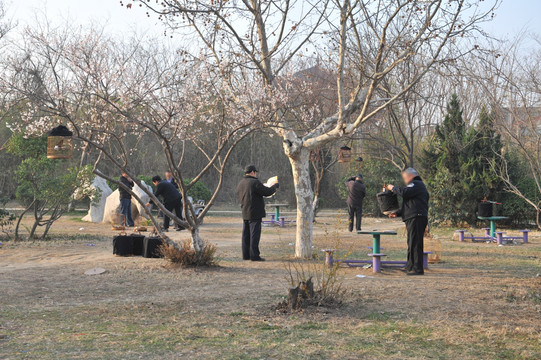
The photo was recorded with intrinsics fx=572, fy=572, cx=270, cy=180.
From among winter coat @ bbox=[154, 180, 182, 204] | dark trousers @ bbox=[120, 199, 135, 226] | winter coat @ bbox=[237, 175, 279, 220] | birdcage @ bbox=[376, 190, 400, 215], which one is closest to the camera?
birdcage @ bbox=[376, 190, 400, 215]

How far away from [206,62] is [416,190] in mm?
4774

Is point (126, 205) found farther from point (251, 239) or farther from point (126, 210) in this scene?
Answer: point (251, 239)

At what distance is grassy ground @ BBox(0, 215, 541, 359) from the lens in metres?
5.01

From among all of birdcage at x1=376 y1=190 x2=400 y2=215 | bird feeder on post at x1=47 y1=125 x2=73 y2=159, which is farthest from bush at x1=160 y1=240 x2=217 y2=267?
birdcage at x1=376 y1=190 x2=400 y2=215

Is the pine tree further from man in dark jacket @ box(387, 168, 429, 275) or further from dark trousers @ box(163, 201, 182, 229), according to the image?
man in dark jacket @ box(387, 168, 429, 275)

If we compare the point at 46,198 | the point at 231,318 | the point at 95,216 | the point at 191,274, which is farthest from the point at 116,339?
the point at 95,216

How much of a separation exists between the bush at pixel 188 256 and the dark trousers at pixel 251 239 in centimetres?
117

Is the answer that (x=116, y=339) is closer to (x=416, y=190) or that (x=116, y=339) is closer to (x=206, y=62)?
(x=416, y=190)

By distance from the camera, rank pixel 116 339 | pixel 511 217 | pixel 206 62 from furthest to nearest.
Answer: pixel 511 217 < pixel 206 62 < pixel 116 339

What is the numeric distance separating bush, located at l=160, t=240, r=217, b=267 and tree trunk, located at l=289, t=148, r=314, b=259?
75.2 inches

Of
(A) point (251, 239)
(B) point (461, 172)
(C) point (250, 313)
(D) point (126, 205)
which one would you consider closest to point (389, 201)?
(A) point (251, 239)

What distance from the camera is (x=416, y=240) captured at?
30.2 ft

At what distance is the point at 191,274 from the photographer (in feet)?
29.9

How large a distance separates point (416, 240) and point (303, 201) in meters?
2.39
